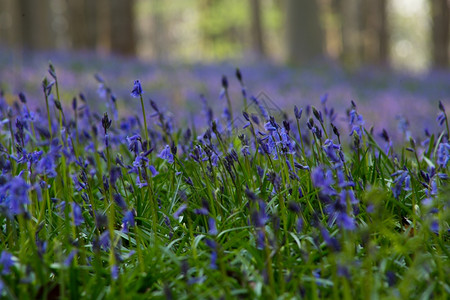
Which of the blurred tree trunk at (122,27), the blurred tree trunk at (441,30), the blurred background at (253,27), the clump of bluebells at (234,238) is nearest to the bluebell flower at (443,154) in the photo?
the clump of bluebells at (234,238)

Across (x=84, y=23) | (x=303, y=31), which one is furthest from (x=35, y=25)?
(x=303, y=31)

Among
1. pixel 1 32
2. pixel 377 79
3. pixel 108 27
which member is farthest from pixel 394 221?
pixel 1 32

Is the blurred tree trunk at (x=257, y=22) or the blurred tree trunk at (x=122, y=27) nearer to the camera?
the blurred tree trunk at (x=122, y=27)

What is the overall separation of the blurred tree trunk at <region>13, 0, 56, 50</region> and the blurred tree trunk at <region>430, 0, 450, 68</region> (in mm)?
12808

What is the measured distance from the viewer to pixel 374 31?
69.0 ft

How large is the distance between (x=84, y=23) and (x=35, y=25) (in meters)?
2.17

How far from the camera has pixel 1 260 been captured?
61.2 inches

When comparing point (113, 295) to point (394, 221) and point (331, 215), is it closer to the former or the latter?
point (331, 215)

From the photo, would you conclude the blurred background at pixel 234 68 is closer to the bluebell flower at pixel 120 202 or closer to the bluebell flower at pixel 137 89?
the bluebell flower at pixel 137 89

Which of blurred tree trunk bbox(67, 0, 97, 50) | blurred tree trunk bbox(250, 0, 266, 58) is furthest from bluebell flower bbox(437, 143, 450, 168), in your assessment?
blurred tree trunk bbox(250, 0, 266, 58)

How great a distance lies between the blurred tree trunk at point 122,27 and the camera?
13568mm

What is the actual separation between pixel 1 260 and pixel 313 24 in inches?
509

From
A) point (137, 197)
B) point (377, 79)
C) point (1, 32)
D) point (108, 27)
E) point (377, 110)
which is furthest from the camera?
point (1, 32)

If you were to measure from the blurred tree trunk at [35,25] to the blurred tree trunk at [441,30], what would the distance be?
42.0 ft
